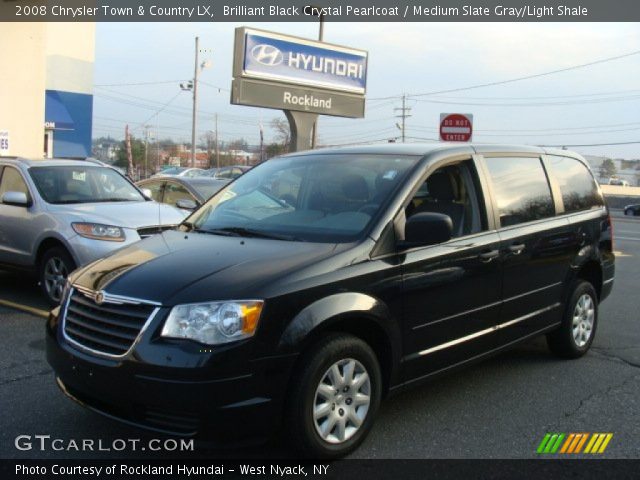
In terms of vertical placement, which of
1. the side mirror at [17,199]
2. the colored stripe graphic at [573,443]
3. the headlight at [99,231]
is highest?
the side mirror at [17,199]

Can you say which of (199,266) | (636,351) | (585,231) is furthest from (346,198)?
(636,351)

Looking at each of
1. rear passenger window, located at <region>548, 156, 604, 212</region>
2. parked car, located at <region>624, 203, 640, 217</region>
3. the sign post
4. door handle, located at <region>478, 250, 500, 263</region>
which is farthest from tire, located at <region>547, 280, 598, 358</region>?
parked car, located at <region>624, 203, 640, 217</region>

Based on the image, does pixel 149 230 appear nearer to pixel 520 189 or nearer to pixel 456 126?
pixel 520 189

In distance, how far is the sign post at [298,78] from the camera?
17906 millimetres

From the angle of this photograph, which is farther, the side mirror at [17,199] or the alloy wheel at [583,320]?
the side mirror at [17,199]

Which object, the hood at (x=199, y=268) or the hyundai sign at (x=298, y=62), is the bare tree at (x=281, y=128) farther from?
the hood at (x=199, y=268)

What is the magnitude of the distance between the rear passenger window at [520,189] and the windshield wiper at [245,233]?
1719 millimetres

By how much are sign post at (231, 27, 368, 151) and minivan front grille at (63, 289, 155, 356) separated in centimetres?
1495

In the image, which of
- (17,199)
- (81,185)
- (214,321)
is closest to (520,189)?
(214,321)

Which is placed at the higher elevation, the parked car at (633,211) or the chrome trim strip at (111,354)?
the parked car at (633,211)

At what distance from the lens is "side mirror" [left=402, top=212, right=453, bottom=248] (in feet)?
12.5

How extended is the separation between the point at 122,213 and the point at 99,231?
48cm

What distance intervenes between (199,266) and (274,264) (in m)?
0.41
